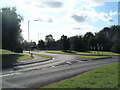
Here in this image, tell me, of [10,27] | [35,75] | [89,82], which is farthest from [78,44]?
[89,82]

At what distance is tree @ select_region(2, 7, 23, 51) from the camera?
25312 millimetres

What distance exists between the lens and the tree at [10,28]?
25312 mm

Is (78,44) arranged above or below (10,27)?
below

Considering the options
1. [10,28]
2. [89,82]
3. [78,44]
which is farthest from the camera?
[78,44]

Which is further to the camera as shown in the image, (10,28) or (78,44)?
(78,44)

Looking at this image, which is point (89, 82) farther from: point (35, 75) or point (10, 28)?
point (10, 28)

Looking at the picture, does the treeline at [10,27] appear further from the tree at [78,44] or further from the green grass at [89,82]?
the tree at [78,44]

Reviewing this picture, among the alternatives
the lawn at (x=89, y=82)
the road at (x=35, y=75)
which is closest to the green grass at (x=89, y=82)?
the lawn at (x=89, y=82)

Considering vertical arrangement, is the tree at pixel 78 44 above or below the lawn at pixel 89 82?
above

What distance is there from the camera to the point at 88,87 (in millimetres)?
7156

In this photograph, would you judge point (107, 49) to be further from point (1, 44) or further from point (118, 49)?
point (1, 44)

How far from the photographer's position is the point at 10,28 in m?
26.0

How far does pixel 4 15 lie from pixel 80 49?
45.8 meters

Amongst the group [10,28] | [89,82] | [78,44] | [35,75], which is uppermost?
[10,28]
